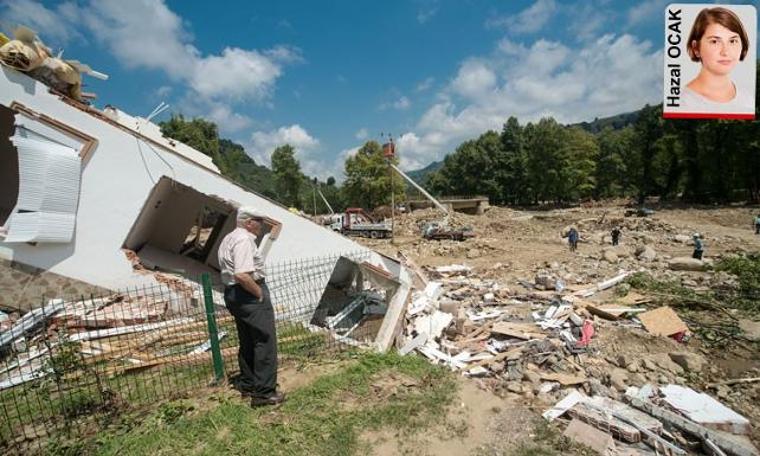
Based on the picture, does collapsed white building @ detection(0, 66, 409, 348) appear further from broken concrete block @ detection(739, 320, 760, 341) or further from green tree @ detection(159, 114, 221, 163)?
green tree @ detection(159, 114, 221, 163)

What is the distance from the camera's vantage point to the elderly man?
3875 millimetres

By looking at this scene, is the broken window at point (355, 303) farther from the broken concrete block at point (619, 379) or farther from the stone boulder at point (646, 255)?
the stone boulder at point (646, 255)

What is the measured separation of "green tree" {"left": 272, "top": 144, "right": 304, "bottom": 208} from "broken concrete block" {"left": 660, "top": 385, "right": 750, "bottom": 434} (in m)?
40.7

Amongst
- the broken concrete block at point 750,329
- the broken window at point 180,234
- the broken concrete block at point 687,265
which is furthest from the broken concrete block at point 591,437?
the broken concrete block at point 687,265

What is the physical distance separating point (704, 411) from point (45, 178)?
10.2 meters

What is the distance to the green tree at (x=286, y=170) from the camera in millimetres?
42750

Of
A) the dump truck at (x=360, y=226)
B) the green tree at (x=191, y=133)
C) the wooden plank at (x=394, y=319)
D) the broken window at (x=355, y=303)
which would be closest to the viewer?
the wooden plank at (x=394, y=319)

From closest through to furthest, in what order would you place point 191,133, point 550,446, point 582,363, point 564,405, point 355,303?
point 550,446 < point 564,405 < point 582,363 < point 355,303 < point 191,133

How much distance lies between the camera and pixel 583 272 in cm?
1348

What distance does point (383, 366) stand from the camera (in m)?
5.16

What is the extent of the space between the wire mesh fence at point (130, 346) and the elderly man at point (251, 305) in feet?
2.15

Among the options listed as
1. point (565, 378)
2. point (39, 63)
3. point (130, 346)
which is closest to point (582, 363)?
point (565, 378)

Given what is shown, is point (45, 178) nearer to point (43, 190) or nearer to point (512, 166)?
point (43, 190)

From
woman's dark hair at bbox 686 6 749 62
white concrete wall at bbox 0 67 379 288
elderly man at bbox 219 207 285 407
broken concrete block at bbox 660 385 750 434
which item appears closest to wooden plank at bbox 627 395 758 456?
broken concrete block at bbox 660 385 750 434
